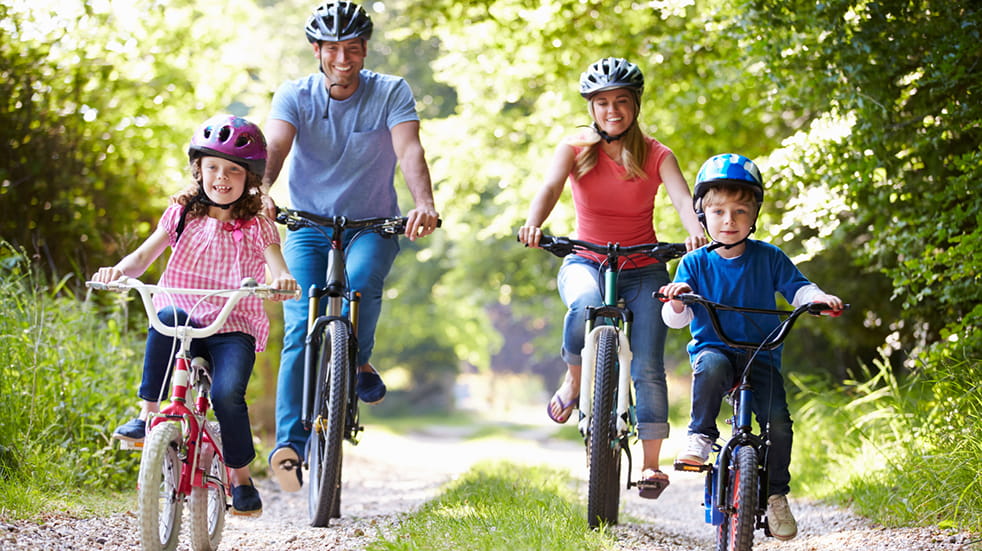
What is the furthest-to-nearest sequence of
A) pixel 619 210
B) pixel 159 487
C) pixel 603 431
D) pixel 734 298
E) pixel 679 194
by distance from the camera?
pixel 619 210, pixel 679 194, pixel 603 431, pixel 734 298, pixel 159 487

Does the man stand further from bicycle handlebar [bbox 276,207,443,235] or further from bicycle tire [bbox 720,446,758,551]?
bicycle tire [bbox 720,446,758,551]

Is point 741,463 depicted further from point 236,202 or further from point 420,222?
point 236,202

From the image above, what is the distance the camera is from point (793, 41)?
21.4 ft

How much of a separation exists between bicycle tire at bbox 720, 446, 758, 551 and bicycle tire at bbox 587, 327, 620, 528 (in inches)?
34.6

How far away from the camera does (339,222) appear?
4.97 metres

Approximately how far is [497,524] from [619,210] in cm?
171

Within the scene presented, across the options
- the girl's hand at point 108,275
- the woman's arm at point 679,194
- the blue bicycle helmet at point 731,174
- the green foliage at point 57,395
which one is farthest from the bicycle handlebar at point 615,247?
the green foliage at point 57,395

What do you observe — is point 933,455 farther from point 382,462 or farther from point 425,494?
point 382,462

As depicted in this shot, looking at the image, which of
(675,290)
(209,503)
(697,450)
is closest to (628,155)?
(675,290)

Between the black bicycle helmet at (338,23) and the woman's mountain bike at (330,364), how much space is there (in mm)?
918

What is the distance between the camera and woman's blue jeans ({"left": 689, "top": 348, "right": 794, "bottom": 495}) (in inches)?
159

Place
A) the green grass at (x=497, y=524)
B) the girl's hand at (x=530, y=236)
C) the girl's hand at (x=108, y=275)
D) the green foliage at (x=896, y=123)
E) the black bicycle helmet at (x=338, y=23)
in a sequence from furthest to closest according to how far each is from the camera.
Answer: the green foliage at (x=896, y=123) < the black bicycle helmet at (x=338, y=23) < the girl's hand at (x=530, y=236) < the green grass at (x=497, y=524) < the girl's hand at (x=108, y=275)

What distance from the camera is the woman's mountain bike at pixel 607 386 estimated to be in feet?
15.2

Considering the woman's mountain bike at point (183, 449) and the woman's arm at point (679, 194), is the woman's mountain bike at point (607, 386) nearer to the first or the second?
the woman's arm at point (679, 194)
